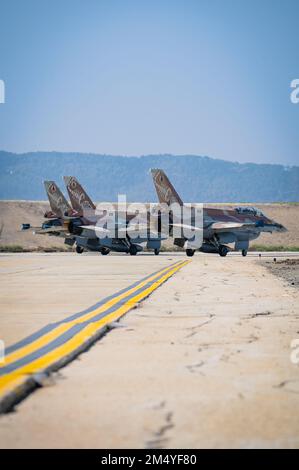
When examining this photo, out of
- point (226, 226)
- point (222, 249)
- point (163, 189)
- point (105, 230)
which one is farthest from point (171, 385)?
point (105, 230)

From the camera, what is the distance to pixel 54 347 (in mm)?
8203

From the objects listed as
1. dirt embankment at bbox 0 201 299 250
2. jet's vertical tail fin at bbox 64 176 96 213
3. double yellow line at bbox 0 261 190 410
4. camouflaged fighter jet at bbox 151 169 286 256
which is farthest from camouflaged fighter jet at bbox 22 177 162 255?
double yellow line at bbox 0 261 190 410

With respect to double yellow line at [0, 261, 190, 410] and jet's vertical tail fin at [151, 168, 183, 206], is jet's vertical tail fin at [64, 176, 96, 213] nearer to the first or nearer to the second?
jet's vertical tail fin at [151, 168, 183, 206]

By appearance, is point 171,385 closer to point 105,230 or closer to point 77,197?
point 105,230

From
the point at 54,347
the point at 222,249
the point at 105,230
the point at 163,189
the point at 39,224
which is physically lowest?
the point at 222,249

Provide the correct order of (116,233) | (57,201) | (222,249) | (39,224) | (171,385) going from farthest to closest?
(39,224)
(57,201)
(116,233)
(222,249)
(171,385)

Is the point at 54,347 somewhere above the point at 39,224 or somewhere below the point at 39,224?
above

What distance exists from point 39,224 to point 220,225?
63387 millimetres

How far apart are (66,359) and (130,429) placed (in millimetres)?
2588

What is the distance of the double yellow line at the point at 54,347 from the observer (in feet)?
20.8

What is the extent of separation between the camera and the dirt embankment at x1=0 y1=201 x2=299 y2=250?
9581cm

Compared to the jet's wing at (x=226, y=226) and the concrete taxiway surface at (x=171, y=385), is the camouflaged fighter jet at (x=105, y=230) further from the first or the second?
the concrete taxiway surface at (x=171, y=385)
